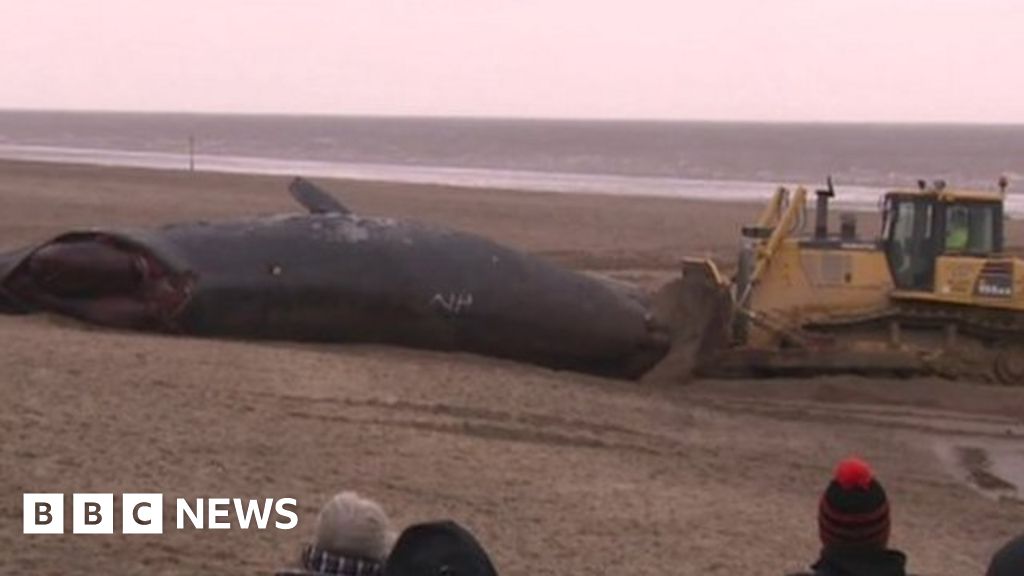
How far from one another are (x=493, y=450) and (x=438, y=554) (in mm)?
7408

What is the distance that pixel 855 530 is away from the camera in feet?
16.8

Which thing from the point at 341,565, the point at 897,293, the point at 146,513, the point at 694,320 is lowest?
the point at 146,513

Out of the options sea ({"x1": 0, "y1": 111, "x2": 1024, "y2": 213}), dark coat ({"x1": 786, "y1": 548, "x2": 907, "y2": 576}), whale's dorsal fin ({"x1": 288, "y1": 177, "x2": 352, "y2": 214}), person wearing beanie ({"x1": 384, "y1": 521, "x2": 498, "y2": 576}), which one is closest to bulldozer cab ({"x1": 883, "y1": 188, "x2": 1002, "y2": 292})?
whale's dorsal fin ({"x1": 288, "y1": 177, "x2": 352, "y2": 214})

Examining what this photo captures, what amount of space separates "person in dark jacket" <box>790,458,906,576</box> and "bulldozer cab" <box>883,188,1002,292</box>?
43.1ft

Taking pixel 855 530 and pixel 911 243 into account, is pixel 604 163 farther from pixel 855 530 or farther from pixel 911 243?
pixel 855 530

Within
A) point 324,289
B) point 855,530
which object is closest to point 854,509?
point 855,530

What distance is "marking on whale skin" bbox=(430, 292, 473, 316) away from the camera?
1611 cm

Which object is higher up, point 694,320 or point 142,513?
point 694,320

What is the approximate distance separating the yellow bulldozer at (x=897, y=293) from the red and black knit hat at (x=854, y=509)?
1252 cm

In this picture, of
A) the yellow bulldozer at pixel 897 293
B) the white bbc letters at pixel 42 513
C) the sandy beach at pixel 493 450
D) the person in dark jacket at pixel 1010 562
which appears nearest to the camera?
the person in dark jacket at pixel 1010 562

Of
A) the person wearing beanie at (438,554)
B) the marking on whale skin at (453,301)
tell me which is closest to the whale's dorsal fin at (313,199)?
the marking on whale skin at (453,301)

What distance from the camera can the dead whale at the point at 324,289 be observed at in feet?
50.9

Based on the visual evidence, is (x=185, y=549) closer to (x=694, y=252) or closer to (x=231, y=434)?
(x=231, y=434)

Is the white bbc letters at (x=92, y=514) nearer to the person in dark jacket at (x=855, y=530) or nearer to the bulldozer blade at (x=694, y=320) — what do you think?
the person in dark jacket at (x=855, y=530)
